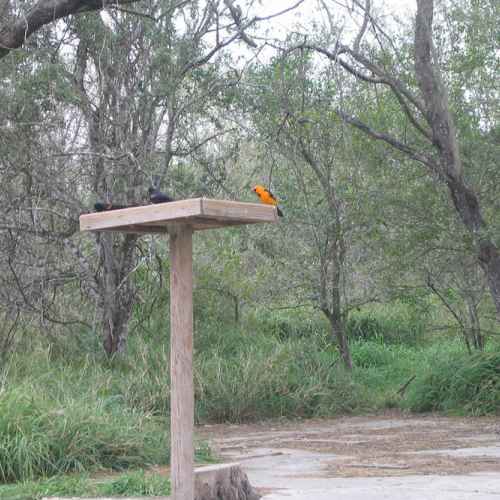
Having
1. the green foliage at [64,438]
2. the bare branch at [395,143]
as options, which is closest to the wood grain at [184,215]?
the green foliage at [64,438]

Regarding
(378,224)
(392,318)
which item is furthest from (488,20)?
(392,318)

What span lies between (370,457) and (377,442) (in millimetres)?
1247

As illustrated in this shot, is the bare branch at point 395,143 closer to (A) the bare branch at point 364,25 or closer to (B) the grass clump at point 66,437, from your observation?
(A) the bare branch at point 364,25

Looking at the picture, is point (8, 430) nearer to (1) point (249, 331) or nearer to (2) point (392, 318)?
(1) point (249, 331)

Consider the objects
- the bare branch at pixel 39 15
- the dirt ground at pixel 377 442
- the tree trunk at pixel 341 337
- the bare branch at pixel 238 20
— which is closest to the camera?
the bare branch at pixel 39 15

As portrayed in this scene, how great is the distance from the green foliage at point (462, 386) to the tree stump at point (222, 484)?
255 inches

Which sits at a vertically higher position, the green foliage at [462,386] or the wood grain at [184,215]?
the wood grain at [184,215]

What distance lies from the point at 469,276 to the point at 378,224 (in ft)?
5.92

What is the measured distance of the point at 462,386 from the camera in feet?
40.9

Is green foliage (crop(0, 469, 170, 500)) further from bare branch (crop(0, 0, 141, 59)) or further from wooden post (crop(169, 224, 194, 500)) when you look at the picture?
bare branch (crop(0, 0, 141, 59))

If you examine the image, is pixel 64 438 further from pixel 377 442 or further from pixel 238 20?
pixel 238 20

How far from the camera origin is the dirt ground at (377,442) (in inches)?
310

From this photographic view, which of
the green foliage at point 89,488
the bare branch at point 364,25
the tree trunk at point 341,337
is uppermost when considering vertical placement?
the bare branch at point 364,25

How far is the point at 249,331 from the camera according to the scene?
13781 mm
